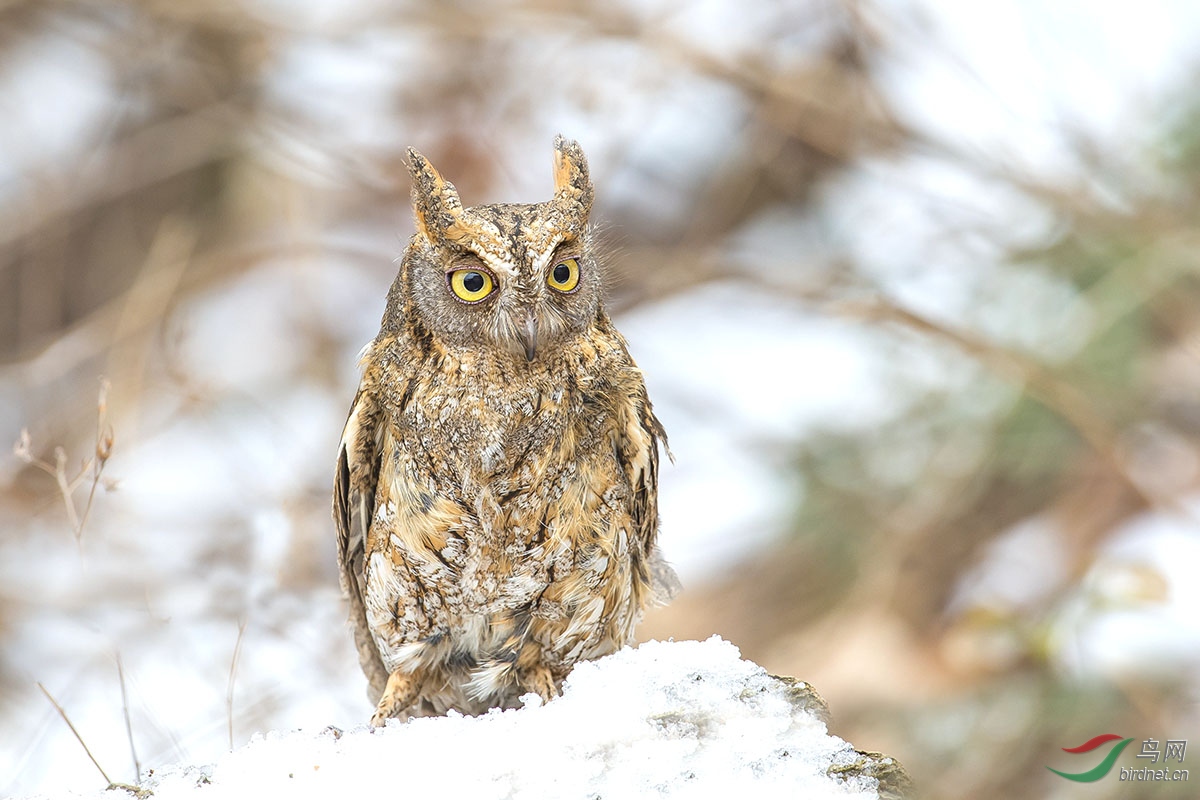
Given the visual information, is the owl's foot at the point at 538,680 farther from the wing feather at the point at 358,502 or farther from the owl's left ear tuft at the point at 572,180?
the owl's left ear tuft at the point at 572,180

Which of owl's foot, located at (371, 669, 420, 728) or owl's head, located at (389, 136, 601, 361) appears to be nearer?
owl's head, located at (389, 136, 601, 361)

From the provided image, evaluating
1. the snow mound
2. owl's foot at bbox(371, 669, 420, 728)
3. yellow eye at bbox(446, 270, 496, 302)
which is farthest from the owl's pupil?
owl's foot at bbox(371, 669, 420, 728)

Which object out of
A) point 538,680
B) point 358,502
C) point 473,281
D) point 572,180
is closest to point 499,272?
point 473,281

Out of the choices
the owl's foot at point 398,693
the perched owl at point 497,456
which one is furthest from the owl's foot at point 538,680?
the owl's foot at point 398,693

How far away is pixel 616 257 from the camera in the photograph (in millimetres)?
3131

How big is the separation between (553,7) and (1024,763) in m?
4.40

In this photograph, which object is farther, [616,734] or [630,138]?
[630,138]

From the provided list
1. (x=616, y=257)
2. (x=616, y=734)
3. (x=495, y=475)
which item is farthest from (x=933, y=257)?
(x=616, y=734)

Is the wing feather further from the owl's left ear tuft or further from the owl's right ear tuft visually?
the owl's left ear tuft

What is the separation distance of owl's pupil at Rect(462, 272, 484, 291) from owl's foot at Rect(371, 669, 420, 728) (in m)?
1.07

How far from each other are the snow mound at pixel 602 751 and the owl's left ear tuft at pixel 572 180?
44.9 inches

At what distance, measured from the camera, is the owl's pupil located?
8.46ft

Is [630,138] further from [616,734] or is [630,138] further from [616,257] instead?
[616,734]

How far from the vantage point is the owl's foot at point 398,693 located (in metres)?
2.84
